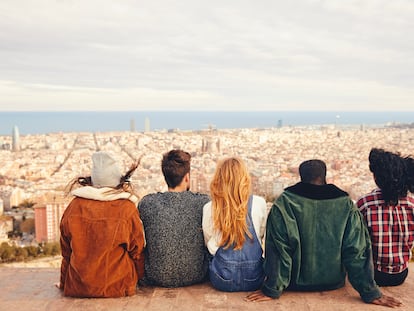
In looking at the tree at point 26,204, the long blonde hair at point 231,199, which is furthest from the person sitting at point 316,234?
the tree at point 26,204

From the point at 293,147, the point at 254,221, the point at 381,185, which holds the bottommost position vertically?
the point at 293,147

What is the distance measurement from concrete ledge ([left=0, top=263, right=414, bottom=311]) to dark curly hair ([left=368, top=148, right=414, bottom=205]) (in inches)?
19.2

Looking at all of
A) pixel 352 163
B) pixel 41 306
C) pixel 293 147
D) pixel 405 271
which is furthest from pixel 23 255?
pixel 293 147

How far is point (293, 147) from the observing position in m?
51.2

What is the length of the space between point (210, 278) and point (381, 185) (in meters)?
0.96

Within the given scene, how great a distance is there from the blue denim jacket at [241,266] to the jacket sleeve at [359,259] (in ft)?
1.34

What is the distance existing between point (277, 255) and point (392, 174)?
69 centimetres

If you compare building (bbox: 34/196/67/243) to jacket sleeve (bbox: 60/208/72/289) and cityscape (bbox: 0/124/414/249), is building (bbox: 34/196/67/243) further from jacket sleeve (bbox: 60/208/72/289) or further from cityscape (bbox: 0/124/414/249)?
jacket sleeve (bbox: 60/208/72/289)

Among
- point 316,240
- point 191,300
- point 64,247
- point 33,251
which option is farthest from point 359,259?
point 33,251

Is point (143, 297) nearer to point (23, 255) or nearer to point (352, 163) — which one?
point (23, 255)

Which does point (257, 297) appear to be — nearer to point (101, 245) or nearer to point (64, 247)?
point (101, 245)

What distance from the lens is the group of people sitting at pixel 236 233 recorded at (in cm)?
232

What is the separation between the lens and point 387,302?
230cm

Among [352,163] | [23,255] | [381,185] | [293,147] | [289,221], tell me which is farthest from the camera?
[293,147]
